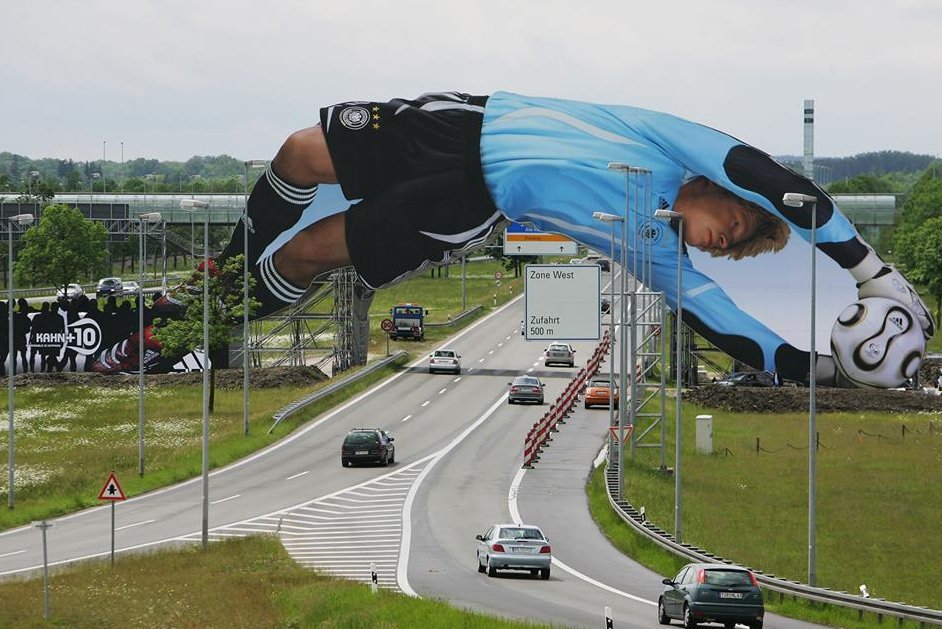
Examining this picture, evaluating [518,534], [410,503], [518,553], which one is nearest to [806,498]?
[410,503]

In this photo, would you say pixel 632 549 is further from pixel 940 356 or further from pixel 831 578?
pixel 940 356

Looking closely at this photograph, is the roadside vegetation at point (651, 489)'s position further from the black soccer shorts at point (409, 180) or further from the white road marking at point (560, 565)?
the black soccer shorts at point (409, 180)

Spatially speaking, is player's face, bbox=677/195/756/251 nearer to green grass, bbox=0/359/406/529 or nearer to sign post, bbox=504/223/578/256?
sign post, bbox=504/223/578/256

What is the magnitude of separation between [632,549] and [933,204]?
5639 inches

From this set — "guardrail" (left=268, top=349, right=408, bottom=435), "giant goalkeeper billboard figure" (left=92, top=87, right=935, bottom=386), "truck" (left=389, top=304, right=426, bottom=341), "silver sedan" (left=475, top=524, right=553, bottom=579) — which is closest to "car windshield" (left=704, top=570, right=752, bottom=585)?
"silver sedan" (left=475, top=524, right=553, bottom=579)

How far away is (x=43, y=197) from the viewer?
184 metres

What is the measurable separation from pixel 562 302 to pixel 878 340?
74.6 ft

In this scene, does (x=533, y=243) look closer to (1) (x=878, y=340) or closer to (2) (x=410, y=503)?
(1) (x=878, y=340)

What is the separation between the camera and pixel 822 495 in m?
61.4

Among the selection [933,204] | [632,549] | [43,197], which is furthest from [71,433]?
[933,204]

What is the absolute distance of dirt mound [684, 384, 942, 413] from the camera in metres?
87.8

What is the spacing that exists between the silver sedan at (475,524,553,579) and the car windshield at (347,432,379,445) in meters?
27.0

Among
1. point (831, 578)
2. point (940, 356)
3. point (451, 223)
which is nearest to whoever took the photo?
point (831, 578)

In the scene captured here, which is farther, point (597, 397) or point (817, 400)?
point (817, 400)
